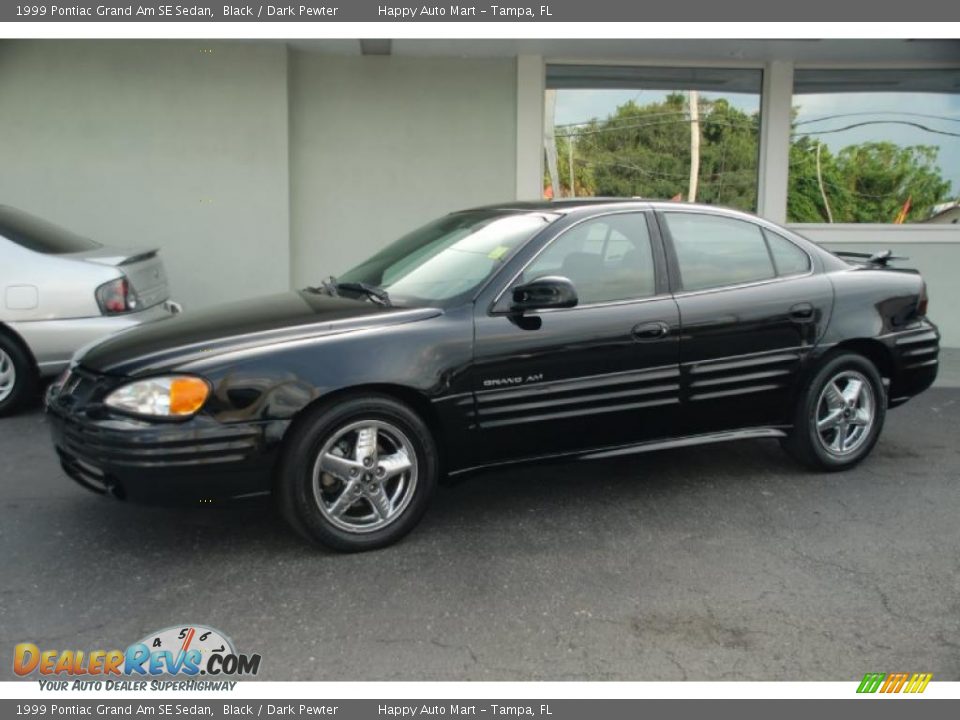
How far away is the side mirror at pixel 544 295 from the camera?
4.51 metres

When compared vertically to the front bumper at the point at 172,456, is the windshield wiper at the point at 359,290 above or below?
above

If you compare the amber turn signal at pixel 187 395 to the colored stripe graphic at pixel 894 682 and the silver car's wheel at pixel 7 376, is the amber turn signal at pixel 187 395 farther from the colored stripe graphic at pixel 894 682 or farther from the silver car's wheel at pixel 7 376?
the silver car's wheel at pixel 7 376

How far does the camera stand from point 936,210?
1017 centimetres

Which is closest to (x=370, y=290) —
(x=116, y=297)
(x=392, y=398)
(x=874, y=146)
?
(x=392, y=398)

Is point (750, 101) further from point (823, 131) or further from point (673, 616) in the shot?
point (673, 616)

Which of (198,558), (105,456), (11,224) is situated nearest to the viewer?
(105,456)

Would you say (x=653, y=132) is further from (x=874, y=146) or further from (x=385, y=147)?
(x=385, y=147)

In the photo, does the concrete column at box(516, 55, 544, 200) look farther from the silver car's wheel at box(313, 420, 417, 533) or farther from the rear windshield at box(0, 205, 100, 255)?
the silver car's wheel at box(313, 420, 417, 533)

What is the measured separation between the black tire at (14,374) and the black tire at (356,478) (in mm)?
3438

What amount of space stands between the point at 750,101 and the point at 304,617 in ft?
26.6

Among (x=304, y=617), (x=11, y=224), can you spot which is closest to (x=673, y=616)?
(x=304, y=617)

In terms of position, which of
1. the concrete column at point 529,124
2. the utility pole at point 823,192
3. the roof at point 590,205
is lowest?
the roof at point 590,205

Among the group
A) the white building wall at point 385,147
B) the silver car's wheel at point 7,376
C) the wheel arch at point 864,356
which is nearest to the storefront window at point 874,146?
the white building wall at point 385,147

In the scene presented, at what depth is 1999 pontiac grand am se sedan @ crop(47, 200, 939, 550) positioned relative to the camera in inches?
159
